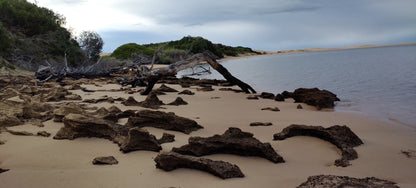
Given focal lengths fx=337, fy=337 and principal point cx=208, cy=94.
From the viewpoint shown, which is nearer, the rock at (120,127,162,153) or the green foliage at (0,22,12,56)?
the rock at (120,127,162,153)

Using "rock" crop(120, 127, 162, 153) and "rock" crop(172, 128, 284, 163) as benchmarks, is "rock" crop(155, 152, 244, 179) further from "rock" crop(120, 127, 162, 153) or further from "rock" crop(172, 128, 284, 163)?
"rock" crop(120, 127, 162, 153)

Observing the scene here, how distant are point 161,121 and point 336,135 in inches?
102

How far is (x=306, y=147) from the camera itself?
4.42m

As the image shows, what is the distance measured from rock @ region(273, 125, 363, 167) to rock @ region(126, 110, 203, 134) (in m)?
1.39

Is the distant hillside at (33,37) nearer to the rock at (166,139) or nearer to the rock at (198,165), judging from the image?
the rock at (166,139)

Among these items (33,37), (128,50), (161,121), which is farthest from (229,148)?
(128,50)

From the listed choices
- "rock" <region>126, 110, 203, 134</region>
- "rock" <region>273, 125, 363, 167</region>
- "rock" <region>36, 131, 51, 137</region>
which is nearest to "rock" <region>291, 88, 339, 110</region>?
"rock" <region>273, 125, 363, 167</region>

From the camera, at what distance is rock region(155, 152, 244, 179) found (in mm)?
3199

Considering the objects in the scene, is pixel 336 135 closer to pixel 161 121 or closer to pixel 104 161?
pixel 161 121

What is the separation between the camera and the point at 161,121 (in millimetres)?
5297

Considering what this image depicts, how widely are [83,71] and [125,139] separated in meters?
14.9

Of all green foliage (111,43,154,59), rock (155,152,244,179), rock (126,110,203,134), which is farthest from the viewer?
green foliage (111,43,154,59)

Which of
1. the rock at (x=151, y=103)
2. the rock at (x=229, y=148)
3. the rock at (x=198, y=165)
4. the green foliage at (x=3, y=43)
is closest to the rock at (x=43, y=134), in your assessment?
the rock at (x=229, y=148)

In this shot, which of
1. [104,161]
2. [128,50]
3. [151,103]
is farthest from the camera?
[128,50]
